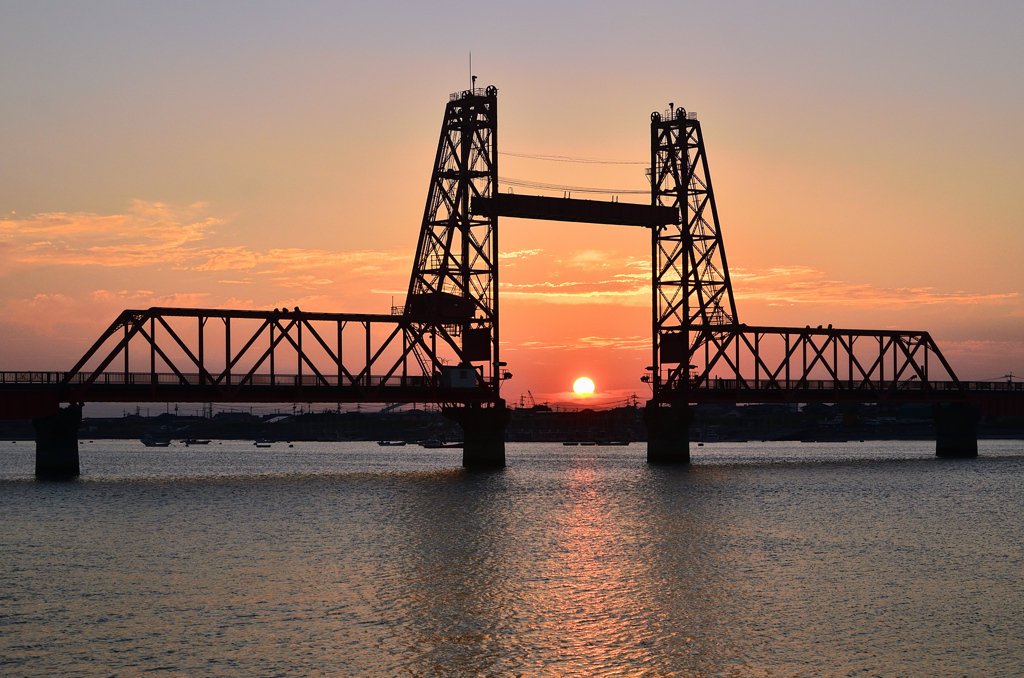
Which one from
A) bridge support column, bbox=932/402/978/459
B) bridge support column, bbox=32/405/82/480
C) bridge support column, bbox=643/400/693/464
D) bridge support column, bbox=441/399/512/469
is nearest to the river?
bridge support column, bbox=32/405/82/480

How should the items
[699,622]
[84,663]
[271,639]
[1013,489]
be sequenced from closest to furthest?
[84,663]
[271,639]
[699,622]
[1013,489]

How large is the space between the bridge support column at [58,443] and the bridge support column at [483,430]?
33.1 meters

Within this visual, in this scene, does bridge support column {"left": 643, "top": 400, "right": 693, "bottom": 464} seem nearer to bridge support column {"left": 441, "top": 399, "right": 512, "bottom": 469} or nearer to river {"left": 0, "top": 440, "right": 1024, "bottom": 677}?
bridge support column {"left": 441, "top": 399, "right": 512, "bottom": 469}

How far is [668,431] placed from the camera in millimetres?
117688

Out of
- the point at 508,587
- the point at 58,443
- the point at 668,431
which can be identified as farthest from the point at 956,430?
the point at 508,587

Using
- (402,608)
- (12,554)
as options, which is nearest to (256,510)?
(12,554)

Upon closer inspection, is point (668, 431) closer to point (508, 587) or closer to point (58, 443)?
point (58, 443)

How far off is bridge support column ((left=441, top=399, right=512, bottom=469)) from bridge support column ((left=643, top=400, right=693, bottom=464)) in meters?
19.1

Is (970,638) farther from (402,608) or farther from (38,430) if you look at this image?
(38,430)

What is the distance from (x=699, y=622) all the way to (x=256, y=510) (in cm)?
3995

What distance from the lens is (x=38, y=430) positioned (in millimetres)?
87125

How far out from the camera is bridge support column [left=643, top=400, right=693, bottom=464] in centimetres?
11650

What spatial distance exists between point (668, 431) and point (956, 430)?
45376 mm

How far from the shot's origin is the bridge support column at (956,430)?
5384 inches
